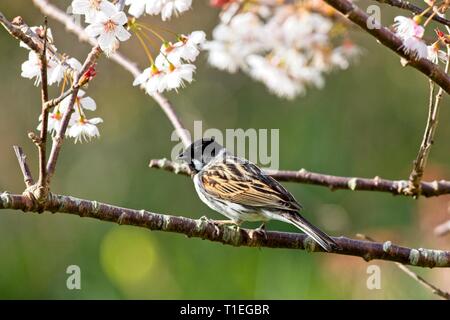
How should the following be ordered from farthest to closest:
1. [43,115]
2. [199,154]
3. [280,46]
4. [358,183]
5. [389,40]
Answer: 1. [280,46]
2. [199,154]
3. [358,183]
4. [389,40]
5. [43,115]

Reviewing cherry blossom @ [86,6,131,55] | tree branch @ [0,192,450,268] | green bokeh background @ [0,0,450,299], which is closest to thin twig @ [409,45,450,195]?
tree branch @ [0,192,450,268]

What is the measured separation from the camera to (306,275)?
16.4ft

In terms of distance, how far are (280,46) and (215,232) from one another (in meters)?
2.00

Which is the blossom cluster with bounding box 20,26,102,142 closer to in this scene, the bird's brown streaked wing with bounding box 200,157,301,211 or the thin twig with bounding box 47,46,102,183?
the thin twig with bounding box 47,46,102,183

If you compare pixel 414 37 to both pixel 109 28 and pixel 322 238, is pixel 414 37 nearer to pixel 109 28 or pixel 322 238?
pixel 322 238

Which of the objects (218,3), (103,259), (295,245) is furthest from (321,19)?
(103,259)

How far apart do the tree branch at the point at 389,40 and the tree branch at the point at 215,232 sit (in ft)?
1.99

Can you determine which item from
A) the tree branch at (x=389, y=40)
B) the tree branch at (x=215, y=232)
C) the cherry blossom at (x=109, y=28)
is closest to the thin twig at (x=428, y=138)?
the tree branch at (x=389, y=40)

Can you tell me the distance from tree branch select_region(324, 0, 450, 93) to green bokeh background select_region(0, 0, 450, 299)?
2.33m

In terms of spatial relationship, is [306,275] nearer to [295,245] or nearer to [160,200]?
[160,200]

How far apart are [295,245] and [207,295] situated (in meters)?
2.53

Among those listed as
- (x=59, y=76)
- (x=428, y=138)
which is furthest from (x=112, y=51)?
(x=428, y=138)

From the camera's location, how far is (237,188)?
3621 millimetres

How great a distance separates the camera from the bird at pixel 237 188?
134 inches
